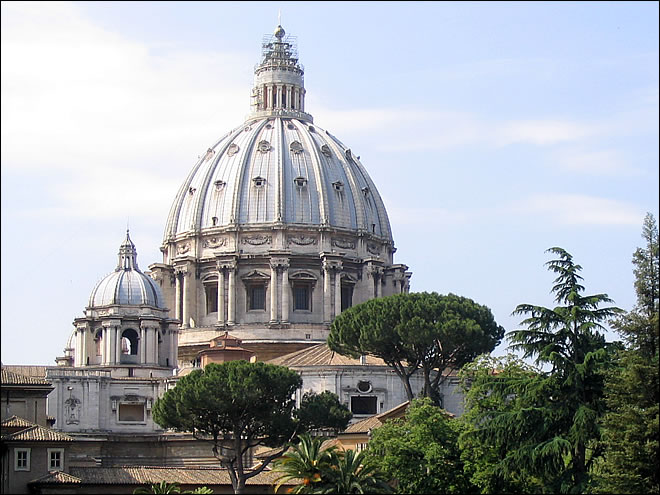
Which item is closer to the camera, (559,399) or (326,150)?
(559,399)

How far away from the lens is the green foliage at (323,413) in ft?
242

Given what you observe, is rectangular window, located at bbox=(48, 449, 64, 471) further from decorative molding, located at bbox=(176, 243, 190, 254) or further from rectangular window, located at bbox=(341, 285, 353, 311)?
decorative molding, located at bbox=(176, 243, 190, 254)

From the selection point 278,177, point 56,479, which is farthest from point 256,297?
point 56,479

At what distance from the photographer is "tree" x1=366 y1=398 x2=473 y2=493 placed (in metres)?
58.8

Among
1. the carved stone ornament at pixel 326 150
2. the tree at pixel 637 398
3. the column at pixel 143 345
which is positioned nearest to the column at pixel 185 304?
the carved stone ornament at pixel 326 150

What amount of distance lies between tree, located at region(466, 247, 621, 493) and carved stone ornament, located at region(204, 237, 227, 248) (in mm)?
52848

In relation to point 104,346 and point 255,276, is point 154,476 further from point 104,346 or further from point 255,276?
point 255,276

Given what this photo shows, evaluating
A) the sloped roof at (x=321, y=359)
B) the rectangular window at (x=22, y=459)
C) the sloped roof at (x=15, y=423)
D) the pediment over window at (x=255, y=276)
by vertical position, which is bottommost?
the rectangular window at (x=22, y=459)

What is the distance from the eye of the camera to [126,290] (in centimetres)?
9244

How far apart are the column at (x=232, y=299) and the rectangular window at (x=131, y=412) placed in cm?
1674

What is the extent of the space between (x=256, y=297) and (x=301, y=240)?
197 inches

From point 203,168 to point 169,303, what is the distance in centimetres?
1111

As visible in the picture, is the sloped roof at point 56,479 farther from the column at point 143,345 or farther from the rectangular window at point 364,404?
the column at point 143,345

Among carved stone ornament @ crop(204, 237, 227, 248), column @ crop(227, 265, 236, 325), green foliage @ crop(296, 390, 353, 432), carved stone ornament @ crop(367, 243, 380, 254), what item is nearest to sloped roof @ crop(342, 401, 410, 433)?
green foliage @ crop(296, 390, 353, 432)
